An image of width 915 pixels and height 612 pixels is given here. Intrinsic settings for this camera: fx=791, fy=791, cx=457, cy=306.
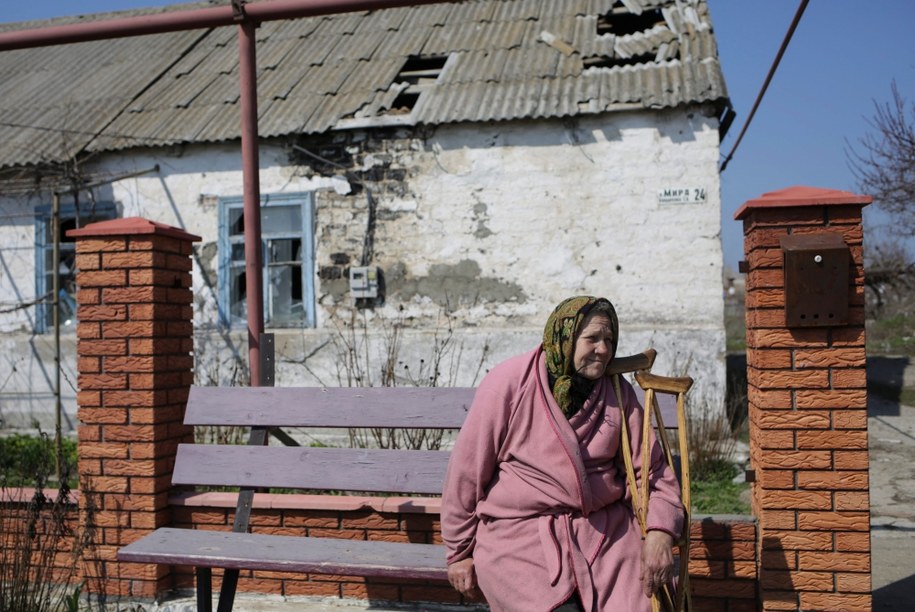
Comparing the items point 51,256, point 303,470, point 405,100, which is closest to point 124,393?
point 303,470

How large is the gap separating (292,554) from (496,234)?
593 centimetres

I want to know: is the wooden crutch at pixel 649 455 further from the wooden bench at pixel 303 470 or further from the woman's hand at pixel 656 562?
the wooden bench at pixel 303 470

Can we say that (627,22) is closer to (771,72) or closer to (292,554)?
(771,72)

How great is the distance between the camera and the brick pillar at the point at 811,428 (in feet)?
10.1

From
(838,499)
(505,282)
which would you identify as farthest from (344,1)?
(505,282)

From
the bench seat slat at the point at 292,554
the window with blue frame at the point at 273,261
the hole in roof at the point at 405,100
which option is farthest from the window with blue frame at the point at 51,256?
the bench seat slat at the point at 292,554

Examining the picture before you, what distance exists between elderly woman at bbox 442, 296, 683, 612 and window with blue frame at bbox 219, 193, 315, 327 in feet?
22.4

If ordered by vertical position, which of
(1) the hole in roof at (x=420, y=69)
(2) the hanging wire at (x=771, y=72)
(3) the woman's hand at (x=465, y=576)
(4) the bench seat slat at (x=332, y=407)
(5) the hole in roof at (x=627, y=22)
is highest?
(5) the hole in roof at (x=627, y=22)

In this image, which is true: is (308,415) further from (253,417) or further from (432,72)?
(432,72)

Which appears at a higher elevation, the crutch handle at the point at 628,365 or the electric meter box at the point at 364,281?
the electric meter box at the point at 364,281

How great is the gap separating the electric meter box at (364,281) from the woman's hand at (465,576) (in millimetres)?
6382

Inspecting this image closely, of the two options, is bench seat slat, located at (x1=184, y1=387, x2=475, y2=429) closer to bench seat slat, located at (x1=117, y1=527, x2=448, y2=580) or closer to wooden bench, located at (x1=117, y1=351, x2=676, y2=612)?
wooden bench, located at (x1=117, y1=351, x2=676, y2=612)

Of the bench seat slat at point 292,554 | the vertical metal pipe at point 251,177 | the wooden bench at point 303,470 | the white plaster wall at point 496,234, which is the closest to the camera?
the bench seat slat at point 292,554

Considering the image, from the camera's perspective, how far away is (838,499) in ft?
10.1
